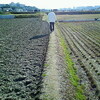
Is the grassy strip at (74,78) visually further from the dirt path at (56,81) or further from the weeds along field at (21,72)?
the weeds along field at (21,72)

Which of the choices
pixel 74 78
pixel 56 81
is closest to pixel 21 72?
pixel 56 81

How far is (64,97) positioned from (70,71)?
9.25ft

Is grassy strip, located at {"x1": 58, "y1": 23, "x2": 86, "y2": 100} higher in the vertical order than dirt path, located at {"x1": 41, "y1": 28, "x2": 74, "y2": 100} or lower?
lower

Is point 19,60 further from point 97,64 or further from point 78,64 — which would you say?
point 97,64

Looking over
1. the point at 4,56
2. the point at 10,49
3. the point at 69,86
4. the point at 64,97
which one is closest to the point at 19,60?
the point at 4,56

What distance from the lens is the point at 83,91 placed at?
7043 millimetres

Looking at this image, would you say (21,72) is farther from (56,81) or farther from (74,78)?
(74,78)

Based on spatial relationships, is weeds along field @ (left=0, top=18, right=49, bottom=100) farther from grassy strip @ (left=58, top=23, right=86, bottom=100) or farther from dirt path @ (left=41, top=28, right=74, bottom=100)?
grassy strip @ (left=58, top=23, right=86, bottom=100)

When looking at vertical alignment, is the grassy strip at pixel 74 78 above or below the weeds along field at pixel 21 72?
below

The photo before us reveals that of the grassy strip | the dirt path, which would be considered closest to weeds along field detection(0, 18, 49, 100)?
the dirt path

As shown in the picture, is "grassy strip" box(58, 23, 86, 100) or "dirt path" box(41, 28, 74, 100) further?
"grassy strip" box(58, 23, 86, 100)

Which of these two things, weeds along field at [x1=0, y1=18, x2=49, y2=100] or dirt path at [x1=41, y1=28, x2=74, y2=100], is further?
weeds along field at [x1=0, y1=18, x2=49, y2=100]

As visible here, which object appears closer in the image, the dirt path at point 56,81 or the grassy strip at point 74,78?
the dirt path at point 56,81

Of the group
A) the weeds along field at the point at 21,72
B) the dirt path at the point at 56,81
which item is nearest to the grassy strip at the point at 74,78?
the dirt path at the point at 56,81
